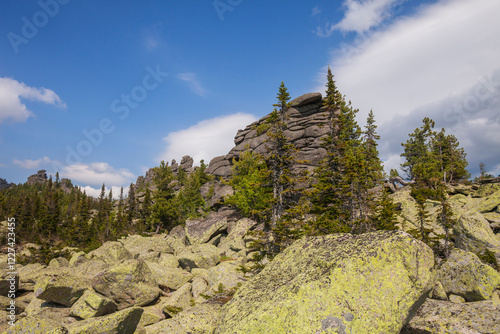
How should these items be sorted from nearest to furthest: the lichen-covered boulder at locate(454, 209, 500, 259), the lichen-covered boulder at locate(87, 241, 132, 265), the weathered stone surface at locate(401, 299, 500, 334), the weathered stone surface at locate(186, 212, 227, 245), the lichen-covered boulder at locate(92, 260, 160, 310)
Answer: the weathered stone surface at locate(401, 299, 500, 334)
the lichen-covered boulder at locate(92, 260, 160, 310)
the lichen-covered boulder at locate(454, 209, 500, 259)
the lichen-covered boulder at locate(87, 241, 132, 265)
the weathered stone surface at locate(186, 212, 227, 245)

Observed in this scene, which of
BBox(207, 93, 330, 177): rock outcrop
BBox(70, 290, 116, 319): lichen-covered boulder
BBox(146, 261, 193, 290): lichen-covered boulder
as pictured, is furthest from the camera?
BBox(207, 93, 330, 177): rock outcrop

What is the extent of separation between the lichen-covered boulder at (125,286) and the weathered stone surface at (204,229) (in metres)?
21.4

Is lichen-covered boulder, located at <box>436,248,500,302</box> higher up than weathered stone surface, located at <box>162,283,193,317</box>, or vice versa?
lichen-covered boulder, located at <box>436,248,500,302</box>

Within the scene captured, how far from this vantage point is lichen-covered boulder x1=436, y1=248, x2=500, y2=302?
32.8 feet

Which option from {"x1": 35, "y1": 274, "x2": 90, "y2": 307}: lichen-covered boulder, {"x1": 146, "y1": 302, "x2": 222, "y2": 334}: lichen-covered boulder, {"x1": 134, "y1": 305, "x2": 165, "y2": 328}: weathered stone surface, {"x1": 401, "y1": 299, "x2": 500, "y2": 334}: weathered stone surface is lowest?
{"x1": 134, "y1": 305, "x2": 165, "y2": 328}: weathered stone surface

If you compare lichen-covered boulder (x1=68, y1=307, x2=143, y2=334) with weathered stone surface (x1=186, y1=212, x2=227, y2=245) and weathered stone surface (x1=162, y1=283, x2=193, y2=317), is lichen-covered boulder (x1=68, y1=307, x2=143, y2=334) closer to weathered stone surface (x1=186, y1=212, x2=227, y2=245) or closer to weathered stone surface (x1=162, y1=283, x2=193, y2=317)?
weathered stone surface (x1=162, y1=283, x2=193, y2=317)

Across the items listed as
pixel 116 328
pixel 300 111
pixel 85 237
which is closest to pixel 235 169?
pixel 300 111

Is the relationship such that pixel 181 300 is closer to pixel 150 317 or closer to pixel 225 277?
pixel 150 317

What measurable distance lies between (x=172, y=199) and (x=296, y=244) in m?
49.8

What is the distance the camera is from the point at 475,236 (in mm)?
17266

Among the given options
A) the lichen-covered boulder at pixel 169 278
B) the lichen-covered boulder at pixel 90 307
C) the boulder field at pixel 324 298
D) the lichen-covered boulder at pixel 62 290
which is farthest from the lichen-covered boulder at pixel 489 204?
the lichen-covered boulder at pixel 62 290

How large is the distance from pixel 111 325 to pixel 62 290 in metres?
7.81

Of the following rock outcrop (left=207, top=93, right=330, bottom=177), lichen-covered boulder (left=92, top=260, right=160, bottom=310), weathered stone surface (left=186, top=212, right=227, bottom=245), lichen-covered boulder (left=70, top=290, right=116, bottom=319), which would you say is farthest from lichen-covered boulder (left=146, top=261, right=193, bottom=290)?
rock outcrop (left=207, top=93, right=330, bottom=177)

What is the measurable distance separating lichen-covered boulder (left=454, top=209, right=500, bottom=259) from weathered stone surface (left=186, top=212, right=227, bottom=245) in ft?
88.8
